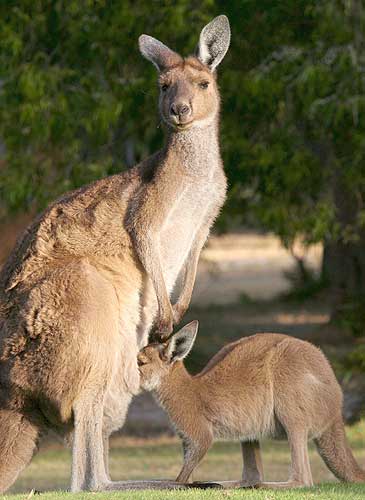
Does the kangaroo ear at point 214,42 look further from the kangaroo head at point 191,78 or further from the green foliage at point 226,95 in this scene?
the green foliage at point 226,95

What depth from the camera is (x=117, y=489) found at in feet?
19.2

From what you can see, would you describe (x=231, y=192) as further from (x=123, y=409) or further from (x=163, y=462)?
(x=123, y=409)

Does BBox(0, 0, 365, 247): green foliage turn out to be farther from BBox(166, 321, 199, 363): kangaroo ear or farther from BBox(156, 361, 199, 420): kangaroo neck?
BBox(166, 321, 199, 363): kangaroo ear

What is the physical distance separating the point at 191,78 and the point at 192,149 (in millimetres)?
376

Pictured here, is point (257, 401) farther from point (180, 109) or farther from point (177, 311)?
point (180, 109)

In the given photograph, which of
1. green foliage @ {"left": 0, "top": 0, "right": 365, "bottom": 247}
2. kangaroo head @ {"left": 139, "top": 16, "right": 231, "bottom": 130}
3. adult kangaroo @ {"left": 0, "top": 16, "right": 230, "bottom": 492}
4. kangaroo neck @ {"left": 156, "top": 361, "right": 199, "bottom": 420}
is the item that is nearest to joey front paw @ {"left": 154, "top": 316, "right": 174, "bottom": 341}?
adult kangaroo @ {"left": 0, "top": 16, "right": 230, "bottom": 492}

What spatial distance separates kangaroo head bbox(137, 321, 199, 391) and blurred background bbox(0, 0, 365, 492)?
3.61 metres

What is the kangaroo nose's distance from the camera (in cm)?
639

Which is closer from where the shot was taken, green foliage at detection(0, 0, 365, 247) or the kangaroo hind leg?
the kangaroo hind leg

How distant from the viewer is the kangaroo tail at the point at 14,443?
5795mm

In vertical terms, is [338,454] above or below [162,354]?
below

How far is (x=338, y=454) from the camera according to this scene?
6.53m

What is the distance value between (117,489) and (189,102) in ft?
6.60

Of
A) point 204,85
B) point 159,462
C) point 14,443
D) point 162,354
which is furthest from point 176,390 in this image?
point 159,462
